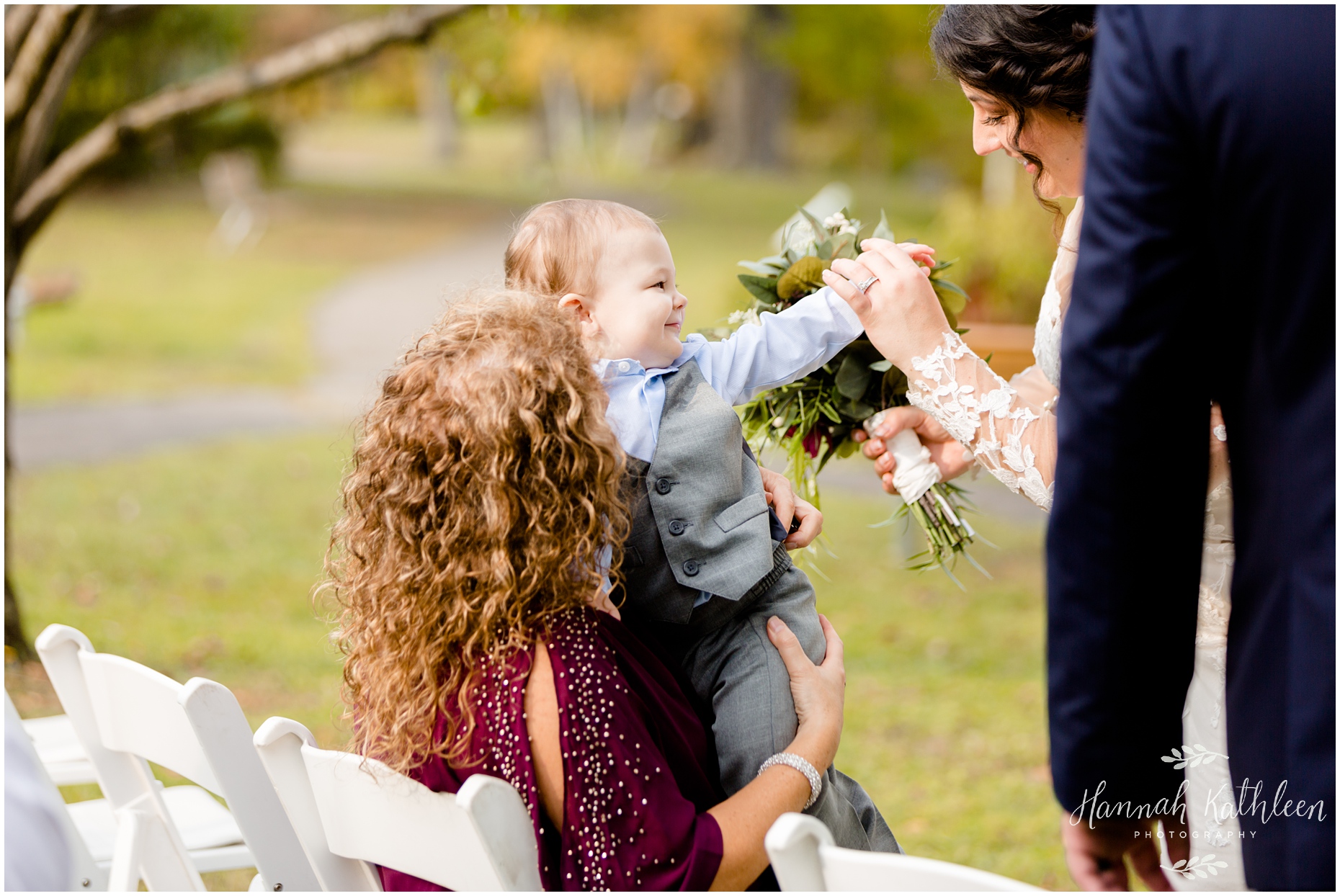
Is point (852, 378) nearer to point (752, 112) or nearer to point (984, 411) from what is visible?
point (984, 411)

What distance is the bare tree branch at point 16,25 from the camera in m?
4.56

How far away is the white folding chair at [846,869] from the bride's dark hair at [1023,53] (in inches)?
53.9

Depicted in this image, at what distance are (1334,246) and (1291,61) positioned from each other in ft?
0.63

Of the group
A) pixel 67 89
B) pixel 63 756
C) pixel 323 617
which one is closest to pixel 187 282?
pixel 67 89

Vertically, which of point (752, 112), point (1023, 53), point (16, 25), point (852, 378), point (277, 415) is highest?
point (16, 25)

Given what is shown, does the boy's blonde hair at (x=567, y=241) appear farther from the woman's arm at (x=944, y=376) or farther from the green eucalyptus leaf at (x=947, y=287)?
the green eucalyptus leaf at (x=947, y=287)

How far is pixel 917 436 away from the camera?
2596 millimetres

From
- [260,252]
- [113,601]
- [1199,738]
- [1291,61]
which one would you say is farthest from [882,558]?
[260,252]

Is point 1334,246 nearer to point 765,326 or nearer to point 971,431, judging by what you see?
point 971,431

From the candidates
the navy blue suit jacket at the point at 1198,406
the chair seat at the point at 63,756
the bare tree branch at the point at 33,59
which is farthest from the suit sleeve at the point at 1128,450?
the bare tree branch at the point at 33,59

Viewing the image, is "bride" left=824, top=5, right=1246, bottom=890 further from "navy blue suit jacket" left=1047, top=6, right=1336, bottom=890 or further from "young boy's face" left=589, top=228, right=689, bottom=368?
"navy blue suit jacket" left=1047, top=6, right=1336, bottom=890

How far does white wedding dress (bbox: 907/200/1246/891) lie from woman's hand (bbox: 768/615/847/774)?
50cm

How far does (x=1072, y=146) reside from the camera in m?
2.18

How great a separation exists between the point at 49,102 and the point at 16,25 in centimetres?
31
